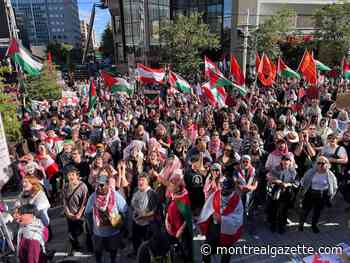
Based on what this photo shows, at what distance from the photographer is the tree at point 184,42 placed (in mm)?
26328

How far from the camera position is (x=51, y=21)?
15000 centimetres

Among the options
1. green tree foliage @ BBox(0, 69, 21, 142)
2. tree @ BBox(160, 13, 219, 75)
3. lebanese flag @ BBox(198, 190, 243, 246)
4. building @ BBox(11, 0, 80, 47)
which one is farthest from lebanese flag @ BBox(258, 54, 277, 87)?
building @ BBox(11, 0, 80, 47)

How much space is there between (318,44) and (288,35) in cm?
382

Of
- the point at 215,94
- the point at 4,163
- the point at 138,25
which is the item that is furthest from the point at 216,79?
the point at 138,25

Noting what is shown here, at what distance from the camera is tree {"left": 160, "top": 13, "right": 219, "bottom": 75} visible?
26.3 m

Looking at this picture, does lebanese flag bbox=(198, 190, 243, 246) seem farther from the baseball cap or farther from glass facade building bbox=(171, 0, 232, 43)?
glass facade building bbox=(171, 0, 232, 43)

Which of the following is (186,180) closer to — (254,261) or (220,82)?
(254,261)

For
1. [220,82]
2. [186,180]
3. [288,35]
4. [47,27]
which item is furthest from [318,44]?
[47,27]

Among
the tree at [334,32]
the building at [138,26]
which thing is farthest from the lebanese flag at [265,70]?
the building at [138,26]

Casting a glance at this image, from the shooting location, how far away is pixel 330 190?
507 cm

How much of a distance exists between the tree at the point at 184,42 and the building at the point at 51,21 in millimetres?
116418

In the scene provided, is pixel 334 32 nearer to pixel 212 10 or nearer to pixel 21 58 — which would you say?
pixel 212 10

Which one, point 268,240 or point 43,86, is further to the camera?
point 43,86

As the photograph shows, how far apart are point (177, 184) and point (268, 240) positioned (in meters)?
2.36
